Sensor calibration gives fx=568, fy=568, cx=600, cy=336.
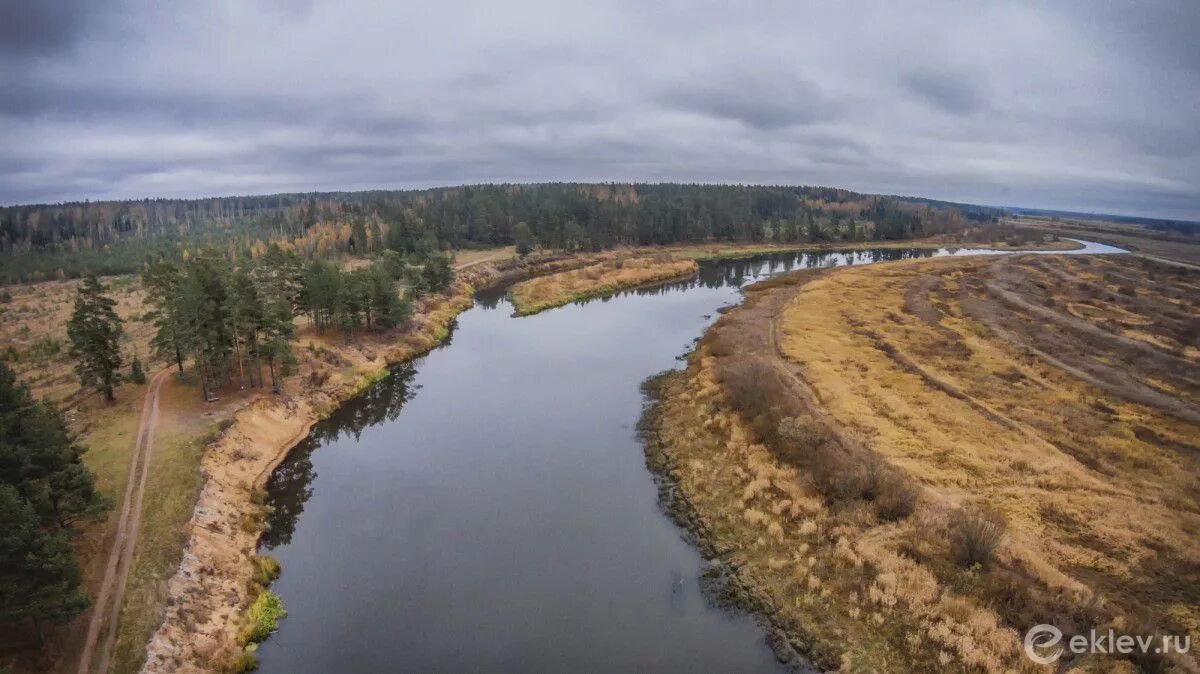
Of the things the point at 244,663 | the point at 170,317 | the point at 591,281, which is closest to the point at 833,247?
the point at 591,281

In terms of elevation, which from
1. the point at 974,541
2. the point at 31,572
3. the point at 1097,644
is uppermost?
the point at 31,572

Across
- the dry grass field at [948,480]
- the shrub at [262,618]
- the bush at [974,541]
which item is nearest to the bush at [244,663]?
the shrub at [262,618]

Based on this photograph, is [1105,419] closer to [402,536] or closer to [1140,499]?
[1140,499]

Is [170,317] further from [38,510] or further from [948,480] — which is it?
[948,480]

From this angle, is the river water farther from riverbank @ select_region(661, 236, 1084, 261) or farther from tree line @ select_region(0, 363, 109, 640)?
riverbank @ select_region(661, 236, 1084, 261)

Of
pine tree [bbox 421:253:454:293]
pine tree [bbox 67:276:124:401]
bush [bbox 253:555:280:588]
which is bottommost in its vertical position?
bush [bbox 253:555:280:588]

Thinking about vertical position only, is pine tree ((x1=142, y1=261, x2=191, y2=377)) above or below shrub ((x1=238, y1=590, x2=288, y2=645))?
above

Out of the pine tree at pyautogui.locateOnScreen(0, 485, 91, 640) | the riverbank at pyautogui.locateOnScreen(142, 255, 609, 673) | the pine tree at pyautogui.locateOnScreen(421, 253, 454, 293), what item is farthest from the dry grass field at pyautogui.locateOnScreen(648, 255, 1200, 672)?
the pine tree at pyautogui.locateOnScreen(421, 253, 454, 293)
